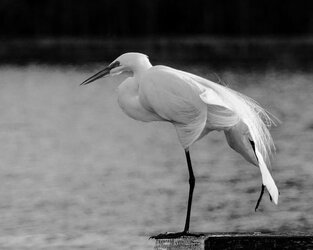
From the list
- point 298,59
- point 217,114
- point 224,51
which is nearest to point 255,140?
point 217,114

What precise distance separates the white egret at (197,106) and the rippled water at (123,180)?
2070mm

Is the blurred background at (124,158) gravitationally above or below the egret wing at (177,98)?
below

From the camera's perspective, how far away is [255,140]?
22.9 feet

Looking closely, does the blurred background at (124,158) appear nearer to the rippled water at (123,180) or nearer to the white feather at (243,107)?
the rippled water at (123,180)

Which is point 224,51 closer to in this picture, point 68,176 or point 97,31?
point 97,31

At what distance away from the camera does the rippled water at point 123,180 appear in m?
10.2

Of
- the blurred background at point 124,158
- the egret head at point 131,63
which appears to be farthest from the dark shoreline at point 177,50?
the egret head at point 131,63

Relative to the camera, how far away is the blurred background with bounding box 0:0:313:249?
1040cm

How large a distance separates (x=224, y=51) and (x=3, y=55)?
31.3 feet

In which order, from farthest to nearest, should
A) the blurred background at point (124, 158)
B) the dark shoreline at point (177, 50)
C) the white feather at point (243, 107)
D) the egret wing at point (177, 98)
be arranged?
1. the dark shoreline at point (177, 50)
2. the blurred background at point (124, 158)
3. the egret wing at point (177, 98)
4. the white feather at point (243, 107)

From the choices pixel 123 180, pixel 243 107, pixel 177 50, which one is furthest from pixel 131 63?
pixel 177 50

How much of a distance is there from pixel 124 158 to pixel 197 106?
28.8ft

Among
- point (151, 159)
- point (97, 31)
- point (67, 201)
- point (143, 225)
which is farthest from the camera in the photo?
point (97, 31)

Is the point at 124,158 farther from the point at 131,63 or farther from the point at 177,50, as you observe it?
the point at 177,50
